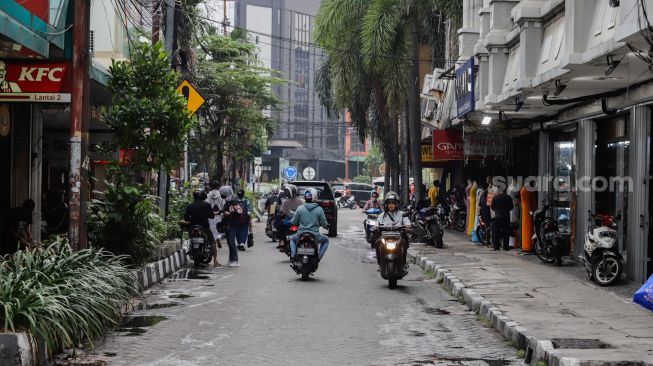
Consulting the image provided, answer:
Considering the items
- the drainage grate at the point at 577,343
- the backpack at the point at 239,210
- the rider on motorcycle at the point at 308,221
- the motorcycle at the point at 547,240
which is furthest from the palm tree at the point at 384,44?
the drainage grate at the point at 577,343

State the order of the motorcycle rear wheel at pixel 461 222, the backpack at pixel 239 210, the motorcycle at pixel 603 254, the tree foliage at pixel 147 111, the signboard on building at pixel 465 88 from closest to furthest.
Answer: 1. the motorcycle at pixel 603 254
2. the tree foliage at pixel 147 111
3. the backpack at pixel 239 210
4. the signboard on building at pixel 465 88
5. the motorcycle rear wheel at pixel 461 222

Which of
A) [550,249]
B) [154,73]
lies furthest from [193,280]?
[550,249]

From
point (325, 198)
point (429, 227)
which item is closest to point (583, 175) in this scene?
point (429, 227)

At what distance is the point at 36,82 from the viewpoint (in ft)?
44.2

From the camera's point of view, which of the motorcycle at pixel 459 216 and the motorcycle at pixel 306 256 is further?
the motorcycle at pixel 459 216

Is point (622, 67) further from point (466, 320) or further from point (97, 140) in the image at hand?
point (97, 140)

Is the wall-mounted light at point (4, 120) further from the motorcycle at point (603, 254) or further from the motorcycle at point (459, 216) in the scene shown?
the motorcycle at point (459, 216)

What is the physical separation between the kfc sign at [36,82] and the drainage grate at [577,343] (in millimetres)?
7872

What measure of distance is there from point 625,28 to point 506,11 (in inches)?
395

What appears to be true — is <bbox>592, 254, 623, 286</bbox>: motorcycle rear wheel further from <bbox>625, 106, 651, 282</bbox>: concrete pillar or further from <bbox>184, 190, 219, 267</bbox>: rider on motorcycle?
<bbox>184, 190, 219, 267</bbox>: rider on motorcycle

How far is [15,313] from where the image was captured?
338 inches

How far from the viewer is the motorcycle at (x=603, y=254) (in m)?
15.0

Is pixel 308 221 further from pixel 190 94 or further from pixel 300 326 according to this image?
pixel 300 326

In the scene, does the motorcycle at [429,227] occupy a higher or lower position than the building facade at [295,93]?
lower
